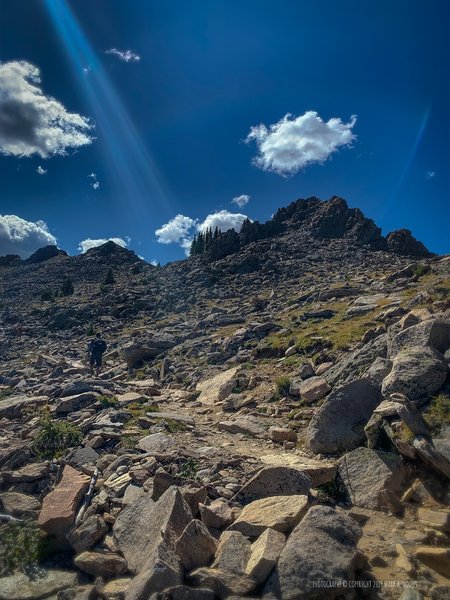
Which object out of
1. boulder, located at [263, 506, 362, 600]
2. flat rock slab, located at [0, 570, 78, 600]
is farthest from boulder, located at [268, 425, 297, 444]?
flat rock slab, located at [0, 570, 78, 600]

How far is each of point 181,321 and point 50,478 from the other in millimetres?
33345

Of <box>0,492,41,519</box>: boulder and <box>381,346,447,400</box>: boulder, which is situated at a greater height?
<box>381,346,447,400</box>: boulder

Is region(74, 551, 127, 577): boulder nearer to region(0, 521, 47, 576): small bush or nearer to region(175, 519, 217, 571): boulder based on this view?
region(0, 521, 47, 576): small bush

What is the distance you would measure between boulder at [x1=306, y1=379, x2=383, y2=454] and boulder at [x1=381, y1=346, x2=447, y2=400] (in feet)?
1.82

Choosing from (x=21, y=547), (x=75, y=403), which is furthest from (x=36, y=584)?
(x=75, y=403)

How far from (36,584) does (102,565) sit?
908 mm

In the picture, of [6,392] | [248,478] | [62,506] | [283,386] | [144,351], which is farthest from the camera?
[144,351]

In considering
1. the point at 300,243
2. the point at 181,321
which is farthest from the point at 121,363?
the point at 300,243

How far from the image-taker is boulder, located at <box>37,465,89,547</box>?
6047mm

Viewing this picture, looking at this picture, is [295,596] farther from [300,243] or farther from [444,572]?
[300,243]

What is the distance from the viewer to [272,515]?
5605mm

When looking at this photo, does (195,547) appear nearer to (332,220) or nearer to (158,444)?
(158,444)

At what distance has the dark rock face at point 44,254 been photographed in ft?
432

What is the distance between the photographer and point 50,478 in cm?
802
